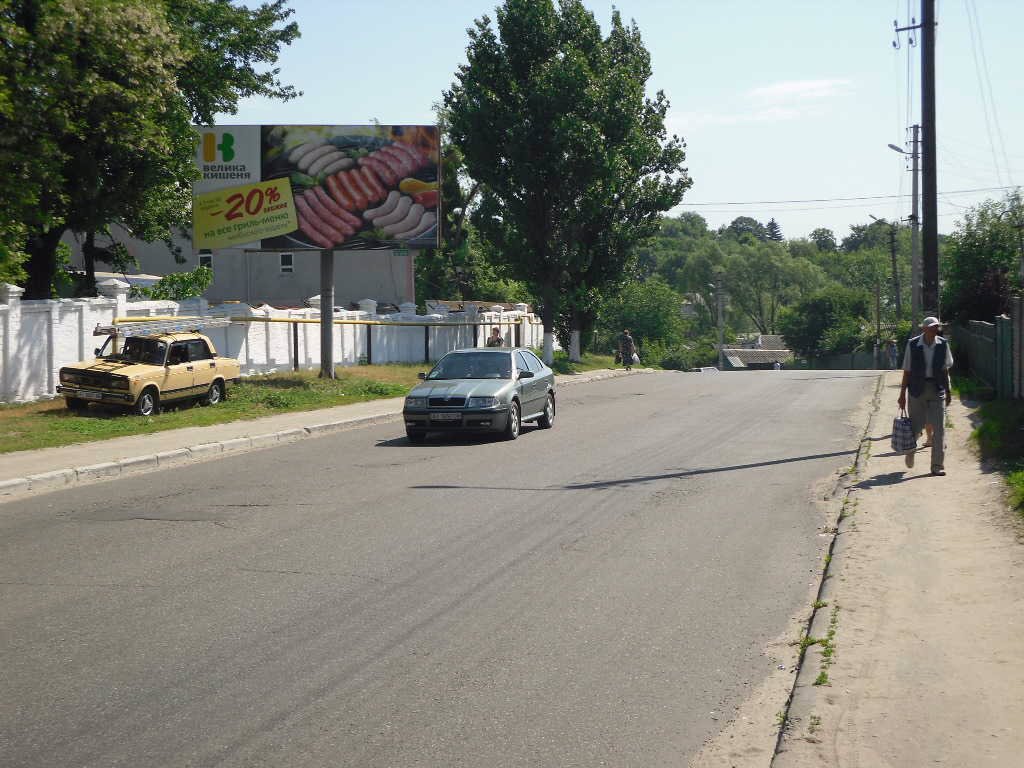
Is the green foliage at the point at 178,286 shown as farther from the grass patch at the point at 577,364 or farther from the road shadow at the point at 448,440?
the road shadow at the point at 448,440

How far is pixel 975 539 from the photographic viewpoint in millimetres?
9492

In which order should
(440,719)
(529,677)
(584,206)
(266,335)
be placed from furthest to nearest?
1. (584,206)
2. (266,335)
3. (529,677)
4. (440,719)

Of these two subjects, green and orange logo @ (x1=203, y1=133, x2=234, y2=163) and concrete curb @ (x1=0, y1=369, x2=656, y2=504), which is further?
green and orange logo @ (x1=203, y1=133, x2=234, y2=163)

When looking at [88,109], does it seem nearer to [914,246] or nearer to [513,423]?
[513,423]

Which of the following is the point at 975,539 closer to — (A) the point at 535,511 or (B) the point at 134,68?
(A) the point at 535,511

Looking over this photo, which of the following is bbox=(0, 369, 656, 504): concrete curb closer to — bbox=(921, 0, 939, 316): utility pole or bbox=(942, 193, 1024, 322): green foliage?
bbox=(921, 0, 939, 316): utility pole

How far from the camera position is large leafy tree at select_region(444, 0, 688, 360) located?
41.1m

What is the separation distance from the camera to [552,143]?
40.8 metres

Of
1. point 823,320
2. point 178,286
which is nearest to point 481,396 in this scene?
point 178,286

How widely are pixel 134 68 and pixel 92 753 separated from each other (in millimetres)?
21119

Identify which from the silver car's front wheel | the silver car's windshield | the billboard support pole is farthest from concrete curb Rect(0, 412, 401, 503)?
the billboard support pole

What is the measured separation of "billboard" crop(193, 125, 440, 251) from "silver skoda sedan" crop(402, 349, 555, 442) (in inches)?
358

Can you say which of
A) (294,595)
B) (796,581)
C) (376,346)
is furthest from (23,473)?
(376,346)

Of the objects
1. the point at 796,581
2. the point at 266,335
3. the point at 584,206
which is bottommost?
the point at 796,581
